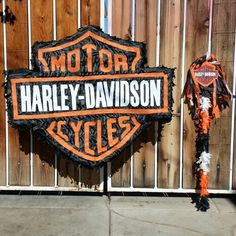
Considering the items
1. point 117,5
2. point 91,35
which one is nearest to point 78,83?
point 91,35

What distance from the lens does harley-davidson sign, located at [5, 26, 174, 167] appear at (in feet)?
14.9

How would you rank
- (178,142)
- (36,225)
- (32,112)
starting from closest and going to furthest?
(36,225)
(32,112)
(178,142)

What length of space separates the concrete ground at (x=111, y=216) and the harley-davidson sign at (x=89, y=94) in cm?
54

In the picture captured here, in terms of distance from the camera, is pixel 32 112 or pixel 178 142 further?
pixel 178 142

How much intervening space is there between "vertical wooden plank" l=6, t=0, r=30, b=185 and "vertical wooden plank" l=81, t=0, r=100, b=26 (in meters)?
0.65

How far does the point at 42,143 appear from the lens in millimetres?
4926

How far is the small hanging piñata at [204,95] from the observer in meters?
4.66

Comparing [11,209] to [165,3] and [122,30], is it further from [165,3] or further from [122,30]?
[165,3]

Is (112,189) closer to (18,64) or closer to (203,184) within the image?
(203,184)

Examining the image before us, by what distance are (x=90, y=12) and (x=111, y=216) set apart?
7.28 feet

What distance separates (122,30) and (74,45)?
1.88 ft

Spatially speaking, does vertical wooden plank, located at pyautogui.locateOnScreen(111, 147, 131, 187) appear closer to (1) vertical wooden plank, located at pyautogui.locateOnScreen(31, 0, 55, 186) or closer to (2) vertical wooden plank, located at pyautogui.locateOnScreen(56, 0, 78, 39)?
(1) vertical wooden plank, located at pyautogui.locateOnScreen(31, 0, 55, 186)

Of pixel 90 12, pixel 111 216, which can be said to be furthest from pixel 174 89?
pixel 111 216

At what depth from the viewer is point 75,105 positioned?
181 inches
